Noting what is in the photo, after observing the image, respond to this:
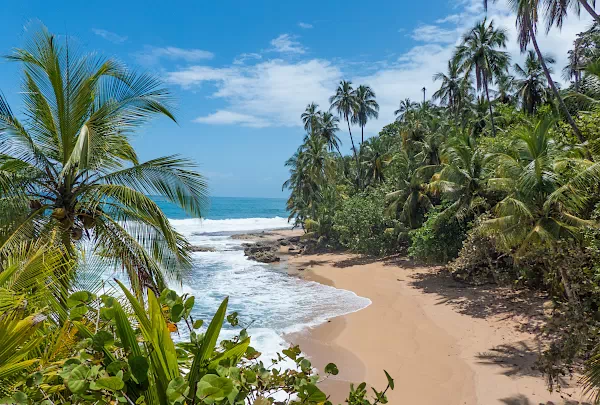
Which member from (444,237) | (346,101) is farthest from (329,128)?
(444,237)

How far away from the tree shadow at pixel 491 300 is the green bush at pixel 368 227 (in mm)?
7573

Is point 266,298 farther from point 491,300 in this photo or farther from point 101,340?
point 101,340

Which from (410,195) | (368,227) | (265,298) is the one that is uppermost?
(410,195)

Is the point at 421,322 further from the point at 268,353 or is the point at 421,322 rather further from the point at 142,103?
the point at 142,103

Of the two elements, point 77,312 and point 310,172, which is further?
point 310,172

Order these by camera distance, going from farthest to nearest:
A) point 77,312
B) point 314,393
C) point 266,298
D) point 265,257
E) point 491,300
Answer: point 265,257 < point 266,298 < point 491,300 < point 77,312 < point 314,393

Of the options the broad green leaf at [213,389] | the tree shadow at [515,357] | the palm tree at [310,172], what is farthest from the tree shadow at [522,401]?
the palm tree at [310,172]

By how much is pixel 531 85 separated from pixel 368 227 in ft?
52.6

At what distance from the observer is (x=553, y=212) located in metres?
9.15

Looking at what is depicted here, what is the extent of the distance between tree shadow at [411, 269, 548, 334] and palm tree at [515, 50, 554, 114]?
1754 cm

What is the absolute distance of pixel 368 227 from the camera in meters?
25.3

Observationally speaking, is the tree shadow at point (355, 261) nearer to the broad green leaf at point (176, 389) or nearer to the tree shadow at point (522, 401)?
the tree shadow at point (522, 401)

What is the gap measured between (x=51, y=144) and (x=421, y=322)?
1174 centimetres

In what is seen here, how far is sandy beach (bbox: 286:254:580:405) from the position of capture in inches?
316
